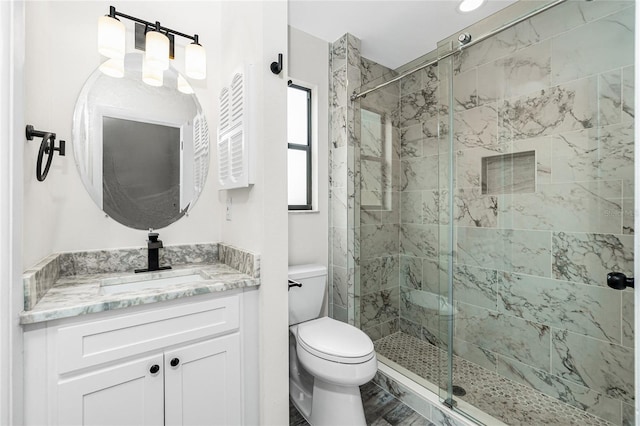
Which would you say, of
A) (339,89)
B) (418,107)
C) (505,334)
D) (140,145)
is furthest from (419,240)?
(140,145)

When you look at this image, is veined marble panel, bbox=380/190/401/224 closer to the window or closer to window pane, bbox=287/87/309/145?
the window

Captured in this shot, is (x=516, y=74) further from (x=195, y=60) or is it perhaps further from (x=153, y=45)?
(x=153, y=45)

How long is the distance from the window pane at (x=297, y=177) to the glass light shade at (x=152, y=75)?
35.1 inches

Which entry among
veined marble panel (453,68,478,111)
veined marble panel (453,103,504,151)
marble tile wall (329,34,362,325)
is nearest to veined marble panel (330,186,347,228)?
marble tile wall (329,34,362,325)

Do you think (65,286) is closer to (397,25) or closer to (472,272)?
(472,272)

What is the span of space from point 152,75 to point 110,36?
24cm

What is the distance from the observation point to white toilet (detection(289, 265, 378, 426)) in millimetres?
1356

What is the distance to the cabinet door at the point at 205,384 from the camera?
3.85 feet

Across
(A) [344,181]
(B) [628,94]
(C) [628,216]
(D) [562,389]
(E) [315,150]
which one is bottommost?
(D) [562,389]

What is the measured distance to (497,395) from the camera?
1.71m

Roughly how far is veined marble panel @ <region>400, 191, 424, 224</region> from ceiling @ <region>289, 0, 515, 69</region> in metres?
1.19

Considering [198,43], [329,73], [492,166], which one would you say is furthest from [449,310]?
[198,43]

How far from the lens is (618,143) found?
144cm

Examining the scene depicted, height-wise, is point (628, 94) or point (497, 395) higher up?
point (628, 94)
